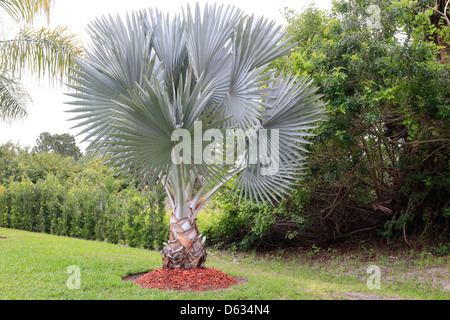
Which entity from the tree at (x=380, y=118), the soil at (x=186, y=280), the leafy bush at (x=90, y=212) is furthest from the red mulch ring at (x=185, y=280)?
the leafy bush at (x=90, y=212)

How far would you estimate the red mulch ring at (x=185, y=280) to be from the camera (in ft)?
17.5

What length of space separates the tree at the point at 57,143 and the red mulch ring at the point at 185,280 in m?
37.4

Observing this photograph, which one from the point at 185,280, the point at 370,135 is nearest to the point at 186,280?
the point at 185,280

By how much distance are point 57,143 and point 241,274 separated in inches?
1527

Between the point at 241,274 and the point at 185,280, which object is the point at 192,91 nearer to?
the point at 185,280

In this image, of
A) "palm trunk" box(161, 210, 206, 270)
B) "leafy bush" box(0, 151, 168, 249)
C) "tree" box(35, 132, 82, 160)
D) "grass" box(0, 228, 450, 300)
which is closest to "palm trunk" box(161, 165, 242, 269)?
"palm trunk" box(161, 210, 206, 270)

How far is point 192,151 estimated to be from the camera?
454cm

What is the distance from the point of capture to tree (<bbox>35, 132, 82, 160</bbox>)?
4056cm

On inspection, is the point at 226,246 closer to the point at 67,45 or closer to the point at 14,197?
the point at 67,45

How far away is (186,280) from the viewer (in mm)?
5379

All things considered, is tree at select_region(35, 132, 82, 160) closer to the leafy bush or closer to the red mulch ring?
the leafy bush

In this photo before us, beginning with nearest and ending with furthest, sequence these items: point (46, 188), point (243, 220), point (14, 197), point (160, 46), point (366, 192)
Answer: point (160, 46)
point (366, 192)
point (243, 220)
point (46, 188)
point (14, 197)
